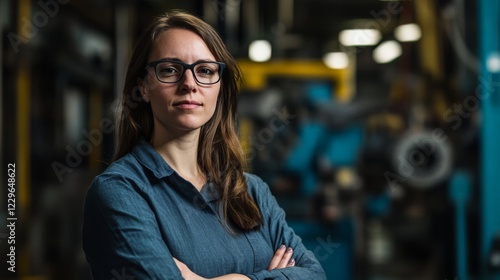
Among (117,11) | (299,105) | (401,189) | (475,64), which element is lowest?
(401,189)

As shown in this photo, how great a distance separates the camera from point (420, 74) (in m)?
3.60

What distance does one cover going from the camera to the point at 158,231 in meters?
1.25

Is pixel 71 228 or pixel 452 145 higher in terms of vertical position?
pixel 452 145

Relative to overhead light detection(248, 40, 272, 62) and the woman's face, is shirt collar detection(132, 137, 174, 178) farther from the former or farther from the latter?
overhead light detection(248, 40, 272, 62)

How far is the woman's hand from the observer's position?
55.3 inches

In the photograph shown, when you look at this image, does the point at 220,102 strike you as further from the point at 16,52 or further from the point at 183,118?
the point at 16,52

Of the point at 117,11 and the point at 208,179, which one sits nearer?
the point at 208,179

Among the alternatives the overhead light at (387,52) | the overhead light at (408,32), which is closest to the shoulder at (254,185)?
the overhead light at (387,52)

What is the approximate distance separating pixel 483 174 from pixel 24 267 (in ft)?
8.00

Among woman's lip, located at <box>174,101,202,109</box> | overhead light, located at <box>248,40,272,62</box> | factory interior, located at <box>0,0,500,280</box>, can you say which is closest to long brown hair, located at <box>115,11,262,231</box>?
woman's lip, located at <box>174,101,202,109</box>

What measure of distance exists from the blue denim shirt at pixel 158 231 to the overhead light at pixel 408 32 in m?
2.43

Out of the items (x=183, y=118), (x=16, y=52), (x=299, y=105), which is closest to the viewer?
(x=183, y=118)

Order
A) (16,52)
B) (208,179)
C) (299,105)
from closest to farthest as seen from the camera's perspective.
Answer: (208,179) → (16,52) → (299,105)

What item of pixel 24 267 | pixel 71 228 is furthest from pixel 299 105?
pixel 24 267
